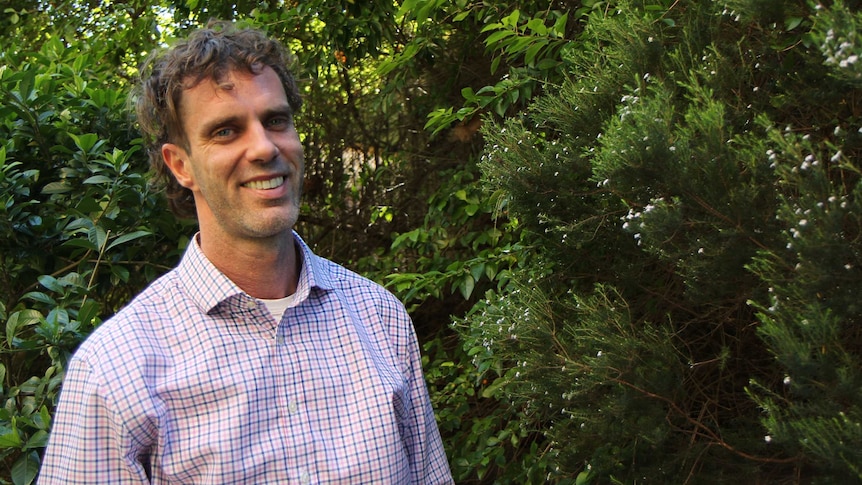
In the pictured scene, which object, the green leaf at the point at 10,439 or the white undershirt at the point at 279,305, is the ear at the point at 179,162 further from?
the green leaf at the point at 10,439

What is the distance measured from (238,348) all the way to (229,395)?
0.40 ft

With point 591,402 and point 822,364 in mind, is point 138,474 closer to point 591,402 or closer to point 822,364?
point 591,402

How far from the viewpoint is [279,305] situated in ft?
7.48

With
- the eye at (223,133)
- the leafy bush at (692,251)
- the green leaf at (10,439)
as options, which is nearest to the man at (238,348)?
the eye at (223,133)

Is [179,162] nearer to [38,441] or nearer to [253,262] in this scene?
[253,262]

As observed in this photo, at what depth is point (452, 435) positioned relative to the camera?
4.32 meters

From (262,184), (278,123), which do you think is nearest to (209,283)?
(262,184)

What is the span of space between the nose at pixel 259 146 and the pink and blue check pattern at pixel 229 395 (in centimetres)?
29

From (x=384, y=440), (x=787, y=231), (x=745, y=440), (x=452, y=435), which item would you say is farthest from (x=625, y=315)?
(x=452, y=435)

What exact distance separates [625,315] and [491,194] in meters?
1.15

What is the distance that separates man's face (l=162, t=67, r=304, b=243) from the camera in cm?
216

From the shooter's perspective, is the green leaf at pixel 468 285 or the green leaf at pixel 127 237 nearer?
the green leaf at pixel 127 237

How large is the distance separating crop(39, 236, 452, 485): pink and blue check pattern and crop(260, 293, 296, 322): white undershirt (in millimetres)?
25

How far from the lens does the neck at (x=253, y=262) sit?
222cm
